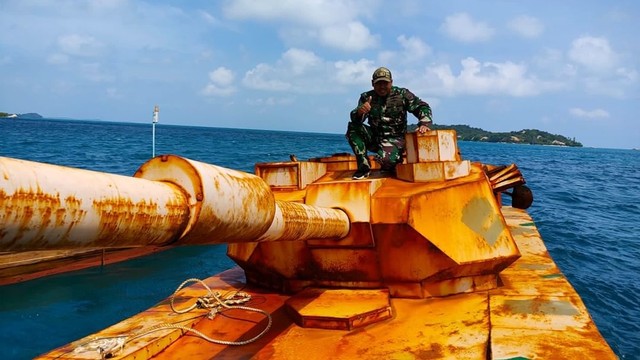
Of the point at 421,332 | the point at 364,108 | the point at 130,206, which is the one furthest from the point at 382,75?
the point at 130,206

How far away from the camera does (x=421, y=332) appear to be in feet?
13.7

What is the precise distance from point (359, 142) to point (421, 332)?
2.61 meters

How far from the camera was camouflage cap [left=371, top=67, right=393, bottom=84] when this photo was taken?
20.2ft

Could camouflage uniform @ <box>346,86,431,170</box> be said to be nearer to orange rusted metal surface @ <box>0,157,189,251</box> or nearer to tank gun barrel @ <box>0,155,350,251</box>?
tank gun barrel @ <box>0,155,350,251</box>

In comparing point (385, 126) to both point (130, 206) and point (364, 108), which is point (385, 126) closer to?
point (364, 108)

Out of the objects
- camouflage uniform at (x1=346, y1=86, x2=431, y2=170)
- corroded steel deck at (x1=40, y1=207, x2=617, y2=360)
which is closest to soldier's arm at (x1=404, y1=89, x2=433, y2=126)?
camouflage uniform at (x1=346, y1=86, x2=431, y2=170)

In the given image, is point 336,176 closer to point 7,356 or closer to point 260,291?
point 260,291

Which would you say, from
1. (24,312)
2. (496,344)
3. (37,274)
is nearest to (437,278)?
(496,344)

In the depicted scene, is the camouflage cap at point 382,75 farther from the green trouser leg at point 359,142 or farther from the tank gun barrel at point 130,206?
the tank gun barrel at point 130,206

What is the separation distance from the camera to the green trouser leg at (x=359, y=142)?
614 cm

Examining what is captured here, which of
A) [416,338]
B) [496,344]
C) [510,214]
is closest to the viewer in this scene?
[496,344]

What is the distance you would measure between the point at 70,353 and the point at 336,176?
3.43 metres

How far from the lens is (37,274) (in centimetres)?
963

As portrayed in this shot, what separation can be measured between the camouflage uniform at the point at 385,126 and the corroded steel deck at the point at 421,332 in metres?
1.90
